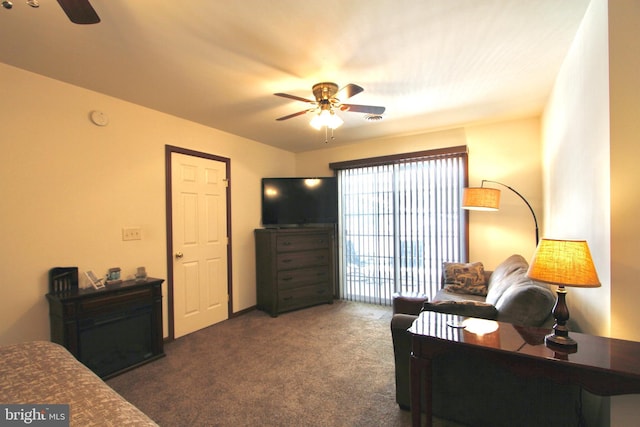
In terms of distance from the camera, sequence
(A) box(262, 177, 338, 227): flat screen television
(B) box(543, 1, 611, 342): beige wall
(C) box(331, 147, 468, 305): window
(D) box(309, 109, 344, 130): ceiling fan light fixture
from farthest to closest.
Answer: (A) box(262, 177, 338, 227): flat screen television → (C) box(331, 147, 468, 305): window → (D) box(309, 109, 344, 130): ceiling fan light fixture → (B) box(543, 1, 611, 342): beige wall

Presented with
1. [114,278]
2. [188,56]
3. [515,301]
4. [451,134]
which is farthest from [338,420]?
[451,134]

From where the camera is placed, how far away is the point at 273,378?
93.8 inches

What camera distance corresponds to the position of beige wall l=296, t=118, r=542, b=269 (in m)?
3.40

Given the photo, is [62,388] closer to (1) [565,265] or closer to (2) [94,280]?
(2) [94,280]

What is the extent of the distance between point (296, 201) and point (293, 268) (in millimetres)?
1052

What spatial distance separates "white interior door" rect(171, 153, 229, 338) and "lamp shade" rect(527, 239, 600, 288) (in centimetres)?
330

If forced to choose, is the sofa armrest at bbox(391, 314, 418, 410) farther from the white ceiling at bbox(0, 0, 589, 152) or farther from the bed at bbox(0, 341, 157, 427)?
the white ceiling at bbox(0, 0, 589, 152)

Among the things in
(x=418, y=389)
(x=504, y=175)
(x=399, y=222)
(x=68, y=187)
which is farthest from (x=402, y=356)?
(x=68, y=187)

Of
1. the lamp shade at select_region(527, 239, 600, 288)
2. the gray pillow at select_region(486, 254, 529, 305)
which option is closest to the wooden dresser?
the gray pillow at select_region(486, 254, 529, 305)

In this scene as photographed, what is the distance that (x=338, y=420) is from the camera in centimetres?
188

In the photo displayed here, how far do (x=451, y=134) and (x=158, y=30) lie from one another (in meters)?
3.47

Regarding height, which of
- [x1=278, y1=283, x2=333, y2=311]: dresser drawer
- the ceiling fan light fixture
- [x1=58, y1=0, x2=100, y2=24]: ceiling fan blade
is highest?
[x1=58, y1=0, x2=100, y2=24]: ceiling fan blade

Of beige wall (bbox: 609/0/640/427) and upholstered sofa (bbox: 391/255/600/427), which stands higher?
beige wall (bbox: 609/0/640/427)

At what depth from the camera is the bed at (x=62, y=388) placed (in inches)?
36.7
